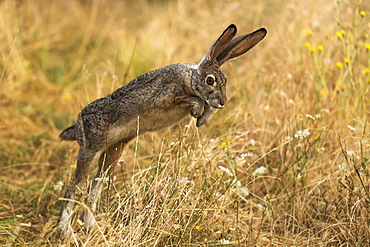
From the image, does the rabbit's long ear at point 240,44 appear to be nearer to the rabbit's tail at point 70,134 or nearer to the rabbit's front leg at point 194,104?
the rabbit's front leg at point 194,104

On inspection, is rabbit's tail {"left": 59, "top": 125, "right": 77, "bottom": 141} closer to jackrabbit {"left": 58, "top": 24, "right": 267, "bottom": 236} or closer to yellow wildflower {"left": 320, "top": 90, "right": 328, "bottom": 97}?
jackrabbit {"left": 58, "top": 24, "right": 267, "bottom": 236}

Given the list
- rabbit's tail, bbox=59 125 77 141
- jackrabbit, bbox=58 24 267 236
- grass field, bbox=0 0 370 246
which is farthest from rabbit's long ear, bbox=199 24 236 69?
rabbit's tail, bbox=59 125 77 141

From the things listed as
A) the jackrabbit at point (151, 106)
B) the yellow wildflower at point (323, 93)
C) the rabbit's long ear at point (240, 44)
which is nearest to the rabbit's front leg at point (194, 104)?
the jackrabbit at point (151, 106)

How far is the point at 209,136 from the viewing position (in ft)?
17.3

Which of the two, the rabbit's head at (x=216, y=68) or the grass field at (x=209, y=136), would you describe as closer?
the rabbit's head at (x=216, y=68)

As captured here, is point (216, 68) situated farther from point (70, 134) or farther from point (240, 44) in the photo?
point (70, 134)

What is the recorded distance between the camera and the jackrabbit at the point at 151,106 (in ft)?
11.2

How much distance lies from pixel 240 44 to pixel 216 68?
23 centimetres

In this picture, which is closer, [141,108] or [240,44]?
[240,44]

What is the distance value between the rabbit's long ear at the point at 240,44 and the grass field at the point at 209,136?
63cm

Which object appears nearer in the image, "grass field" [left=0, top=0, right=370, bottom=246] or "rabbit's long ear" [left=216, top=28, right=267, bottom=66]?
"rabbit's long ear" [left=216, top=28, right=267, bottom=66]

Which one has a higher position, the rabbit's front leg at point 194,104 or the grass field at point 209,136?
the rabbit's front leg at point 194,104

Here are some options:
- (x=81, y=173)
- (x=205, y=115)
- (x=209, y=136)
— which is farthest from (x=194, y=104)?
(x=209, y=136)

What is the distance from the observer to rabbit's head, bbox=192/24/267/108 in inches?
133
